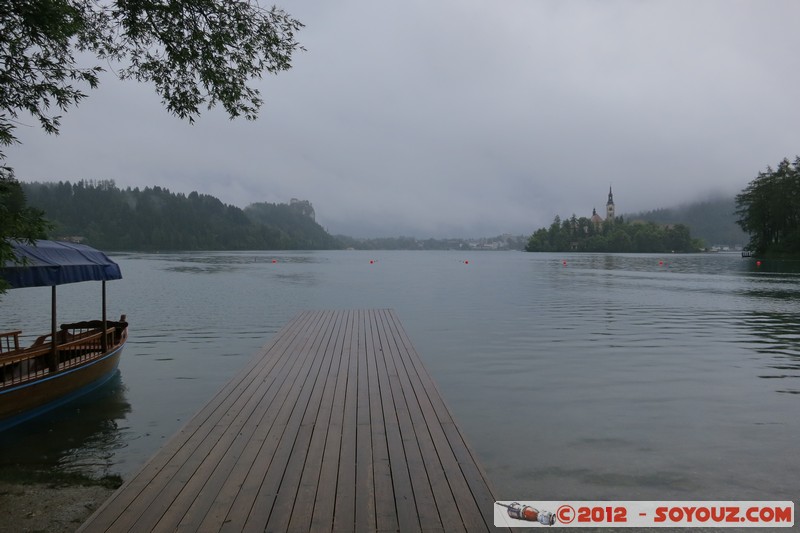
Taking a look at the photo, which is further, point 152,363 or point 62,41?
point 152,363

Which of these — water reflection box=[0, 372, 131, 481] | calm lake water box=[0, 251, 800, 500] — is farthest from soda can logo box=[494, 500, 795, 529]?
water reflection box=[0, 372, 131, 481]

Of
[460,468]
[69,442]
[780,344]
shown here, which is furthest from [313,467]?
[780,344]

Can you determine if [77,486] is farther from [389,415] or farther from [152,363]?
[152,363]

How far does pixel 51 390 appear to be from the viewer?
364 inches

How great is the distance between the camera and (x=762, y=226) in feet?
318

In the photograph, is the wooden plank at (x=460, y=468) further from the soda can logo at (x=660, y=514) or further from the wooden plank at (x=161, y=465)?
the wooden plank at (x=161, y=465)

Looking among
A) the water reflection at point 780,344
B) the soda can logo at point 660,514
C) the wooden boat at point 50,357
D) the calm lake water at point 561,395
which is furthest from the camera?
the water reflection at point 780,344

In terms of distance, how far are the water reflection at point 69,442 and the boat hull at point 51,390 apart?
0.53 feet

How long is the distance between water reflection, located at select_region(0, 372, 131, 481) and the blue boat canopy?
2.39 metres

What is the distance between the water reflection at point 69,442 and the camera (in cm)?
695

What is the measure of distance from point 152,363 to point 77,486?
25.9ft

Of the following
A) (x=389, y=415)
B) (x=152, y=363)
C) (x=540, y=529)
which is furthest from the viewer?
A: (x=152, y=363)

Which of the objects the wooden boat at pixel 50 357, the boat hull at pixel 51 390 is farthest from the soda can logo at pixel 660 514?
the boat hull at pixel 51 390

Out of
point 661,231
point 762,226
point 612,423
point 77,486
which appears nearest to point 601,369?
point 612,423
